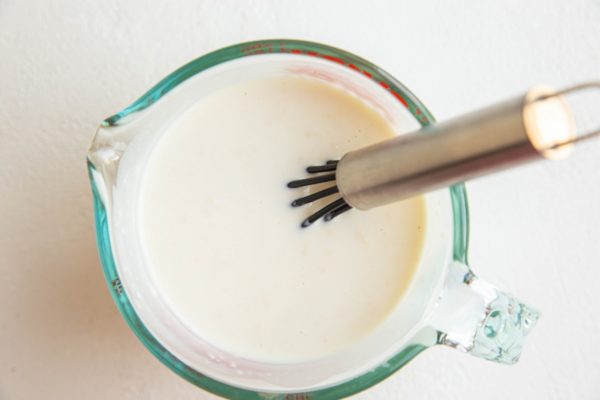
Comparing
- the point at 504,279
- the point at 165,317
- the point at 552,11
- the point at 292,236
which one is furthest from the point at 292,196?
the point at 552,11

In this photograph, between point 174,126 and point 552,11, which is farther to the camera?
point 552,11

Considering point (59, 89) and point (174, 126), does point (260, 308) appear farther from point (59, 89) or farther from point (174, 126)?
point (59, 89)

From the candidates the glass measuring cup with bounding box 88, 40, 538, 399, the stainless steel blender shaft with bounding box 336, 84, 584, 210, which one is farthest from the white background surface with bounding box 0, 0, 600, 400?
the stainless steel blender shaft with bounding box 336, 84, 584, 210

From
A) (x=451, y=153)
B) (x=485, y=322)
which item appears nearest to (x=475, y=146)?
(x=451, y=153)

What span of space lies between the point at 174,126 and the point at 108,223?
0.31 feet

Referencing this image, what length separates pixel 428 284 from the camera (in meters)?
0.51

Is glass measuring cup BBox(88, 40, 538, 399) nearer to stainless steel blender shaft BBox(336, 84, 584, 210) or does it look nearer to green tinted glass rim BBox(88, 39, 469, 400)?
green tinted glass rim BBox(88, 39, 469, 400)

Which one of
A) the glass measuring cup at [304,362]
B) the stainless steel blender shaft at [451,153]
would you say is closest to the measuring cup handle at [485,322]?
the glass measuring cup at [304,362]

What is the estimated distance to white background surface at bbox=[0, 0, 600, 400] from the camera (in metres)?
0.59

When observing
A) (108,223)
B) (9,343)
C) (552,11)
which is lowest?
(9,343)

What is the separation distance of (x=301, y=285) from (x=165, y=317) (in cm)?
11

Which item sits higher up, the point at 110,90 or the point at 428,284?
the point at 110,90

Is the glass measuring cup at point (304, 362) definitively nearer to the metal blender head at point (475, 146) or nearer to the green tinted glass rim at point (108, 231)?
the green tinted glass rim at point (108, 231)

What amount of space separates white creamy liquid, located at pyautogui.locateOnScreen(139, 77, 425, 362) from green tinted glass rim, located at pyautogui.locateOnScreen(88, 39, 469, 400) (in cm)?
3
